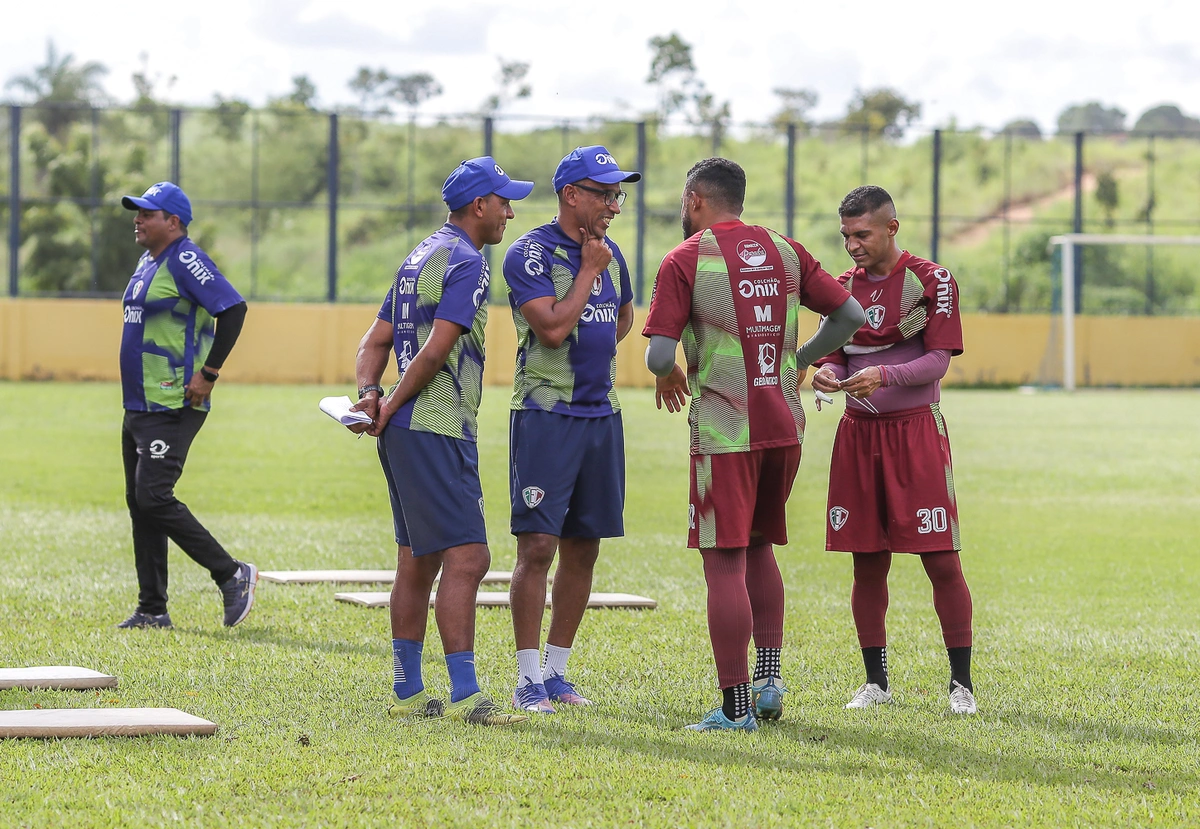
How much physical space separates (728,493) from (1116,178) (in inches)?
2368

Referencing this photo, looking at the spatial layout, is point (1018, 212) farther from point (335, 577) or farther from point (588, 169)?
point (588, 169)

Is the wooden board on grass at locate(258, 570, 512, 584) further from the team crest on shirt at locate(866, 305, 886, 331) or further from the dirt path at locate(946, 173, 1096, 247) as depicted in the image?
the dirt path at locate(946, 173, 1096, 247)

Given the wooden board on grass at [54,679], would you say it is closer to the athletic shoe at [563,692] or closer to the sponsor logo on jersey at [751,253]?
the athletic shoe at [563,692]

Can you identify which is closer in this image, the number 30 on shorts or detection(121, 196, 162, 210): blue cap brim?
the number 30 on shorts

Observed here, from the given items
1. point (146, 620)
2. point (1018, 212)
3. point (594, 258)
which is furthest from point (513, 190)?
point (1018, 212)

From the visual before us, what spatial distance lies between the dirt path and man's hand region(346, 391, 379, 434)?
55.3m

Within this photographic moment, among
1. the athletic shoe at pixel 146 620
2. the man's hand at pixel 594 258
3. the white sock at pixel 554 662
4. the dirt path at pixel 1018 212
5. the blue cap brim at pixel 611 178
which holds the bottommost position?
the athletic shoe at pixel 146 620

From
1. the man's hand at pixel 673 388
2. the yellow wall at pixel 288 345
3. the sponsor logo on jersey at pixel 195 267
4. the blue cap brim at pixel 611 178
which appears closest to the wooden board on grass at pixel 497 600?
the sponsor logo on jersey at pixel 195 267

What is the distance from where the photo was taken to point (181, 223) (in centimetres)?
A: 807

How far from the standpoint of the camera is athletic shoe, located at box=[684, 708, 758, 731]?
5.61 meters

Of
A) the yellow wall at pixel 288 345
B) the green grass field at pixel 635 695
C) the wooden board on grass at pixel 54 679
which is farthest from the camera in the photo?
the yellow wall at pixel 288 345

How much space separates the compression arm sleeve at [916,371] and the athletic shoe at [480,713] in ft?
6.38

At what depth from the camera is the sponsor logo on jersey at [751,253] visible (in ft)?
18.5

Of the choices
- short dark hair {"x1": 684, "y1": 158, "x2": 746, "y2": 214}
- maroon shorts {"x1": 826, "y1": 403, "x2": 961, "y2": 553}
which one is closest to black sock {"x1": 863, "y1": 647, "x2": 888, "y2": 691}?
maroon shorts {"x1": 826, "y1": 403, "x2": 961, "y2": 553}
